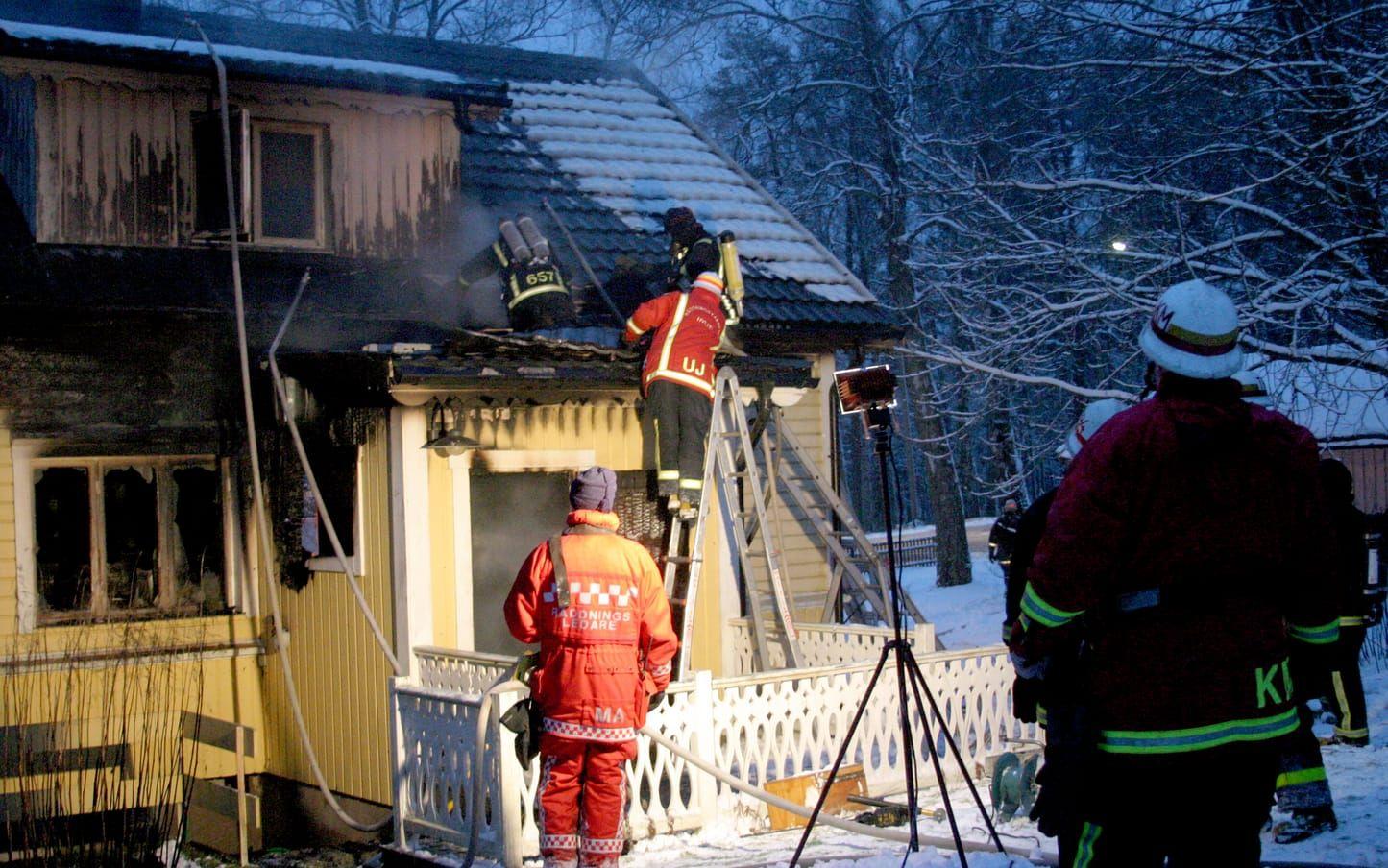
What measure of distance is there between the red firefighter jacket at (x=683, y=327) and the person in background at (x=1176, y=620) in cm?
572

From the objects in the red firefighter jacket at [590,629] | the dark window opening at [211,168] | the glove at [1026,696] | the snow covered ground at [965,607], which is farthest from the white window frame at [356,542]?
the snow covered ground at [965,607]

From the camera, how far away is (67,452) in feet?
31.5

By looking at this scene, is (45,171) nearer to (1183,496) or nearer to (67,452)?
(67,452)

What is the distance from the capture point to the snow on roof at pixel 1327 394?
11.9 metres

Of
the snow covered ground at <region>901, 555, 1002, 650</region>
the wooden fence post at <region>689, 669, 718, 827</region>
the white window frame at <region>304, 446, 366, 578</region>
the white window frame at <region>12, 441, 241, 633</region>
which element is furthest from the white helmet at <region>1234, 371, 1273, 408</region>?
the snow covered ground at <region>901, 555, 1002, 650</region>

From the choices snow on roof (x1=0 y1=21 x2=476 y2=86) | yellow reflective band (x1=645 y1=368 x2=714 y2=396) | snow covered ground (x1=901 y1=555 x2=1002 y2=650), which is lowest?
snow covered ground (x1=901 y1=555 x2=1002 y2=650)

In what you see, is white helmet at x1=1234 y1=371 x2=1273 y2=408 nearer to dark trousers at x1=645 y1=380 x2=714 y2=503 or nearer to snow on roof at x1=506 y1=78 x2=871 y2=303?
dark trousers at x1=645 y1=380 x2=714 y2=503

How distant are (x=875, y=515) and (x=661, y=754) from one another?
44.4 m

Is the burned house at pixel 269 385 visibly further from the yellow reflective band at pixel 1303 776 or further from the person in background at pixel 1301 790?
the yellow reflective band at pixel 1303 776

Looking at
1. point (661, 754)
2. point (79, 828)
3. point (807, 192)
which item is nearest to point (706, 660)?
point (661, 754)

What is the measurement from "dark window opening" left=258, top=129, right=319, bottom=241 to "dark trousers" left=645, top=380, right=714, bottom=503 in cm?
309

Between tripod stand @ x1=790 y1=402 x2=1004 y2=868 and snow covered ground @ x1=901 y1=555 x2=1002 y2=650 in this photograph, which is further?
snow covered ground @ x1=901 y1=555 x2=1002 y2=650

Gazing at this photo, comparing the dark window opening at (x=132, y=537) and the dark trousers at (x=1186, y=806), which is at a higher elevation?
the dark window opening at (x=132, y=537)

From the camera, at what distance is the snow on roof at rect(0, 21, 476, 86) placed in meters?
9.62
